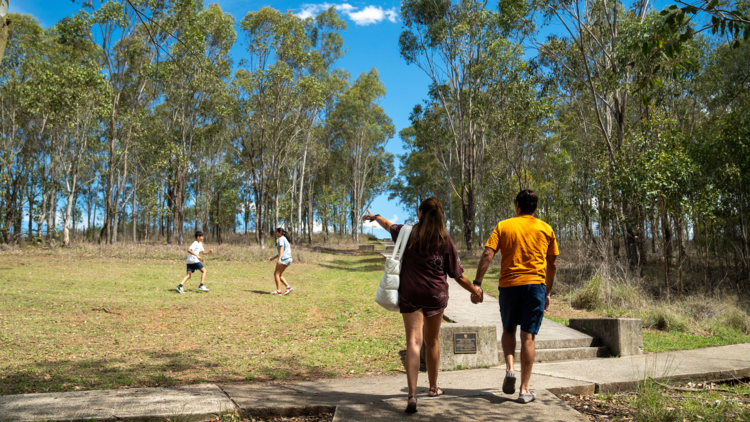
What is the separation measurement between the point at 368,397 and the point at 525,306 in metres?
1.73

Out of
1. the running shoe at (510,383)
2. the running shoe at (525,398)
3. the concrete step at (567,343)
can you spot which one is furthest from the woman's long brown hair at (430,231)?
the concrete step at (567,343)

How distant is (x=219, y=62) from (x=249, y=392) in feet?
107

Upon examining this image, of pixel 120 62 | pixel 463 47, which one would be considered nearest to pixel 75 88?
pixel 120 62

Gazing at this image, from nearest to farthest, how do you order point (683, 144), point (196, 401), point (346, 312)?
point (196, 401), point (346, 312), point (683, 144)

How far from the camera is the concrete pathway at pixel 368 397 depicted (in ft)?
12.2

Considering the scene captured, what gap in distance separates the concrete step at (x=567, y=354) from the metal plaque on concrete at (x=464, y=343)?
52 centimetres

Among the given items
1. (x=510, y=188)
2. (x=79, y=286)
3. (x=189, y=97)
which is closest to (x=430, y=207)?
(x=79, y=286)

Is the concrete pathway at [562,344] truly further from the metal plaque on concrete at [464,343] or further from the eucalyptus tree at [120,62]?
the eucalyptus tree at [120,62]

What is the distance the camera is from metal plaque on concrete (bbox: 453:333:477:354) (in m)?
5.70

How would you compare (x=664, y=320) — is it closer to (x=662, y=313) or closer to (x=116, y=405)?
(x=662, y=313)

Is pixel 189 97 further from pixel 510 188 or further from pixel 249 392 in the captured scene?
pixel 249 392

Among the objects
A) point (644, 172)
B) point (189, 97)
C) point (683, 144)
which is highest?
point (189, 97)

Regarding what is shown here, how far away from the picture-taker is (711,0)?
3.65 meters

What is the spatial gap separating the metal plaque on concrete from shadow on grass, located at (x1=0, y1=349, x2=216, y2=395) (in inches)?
126
